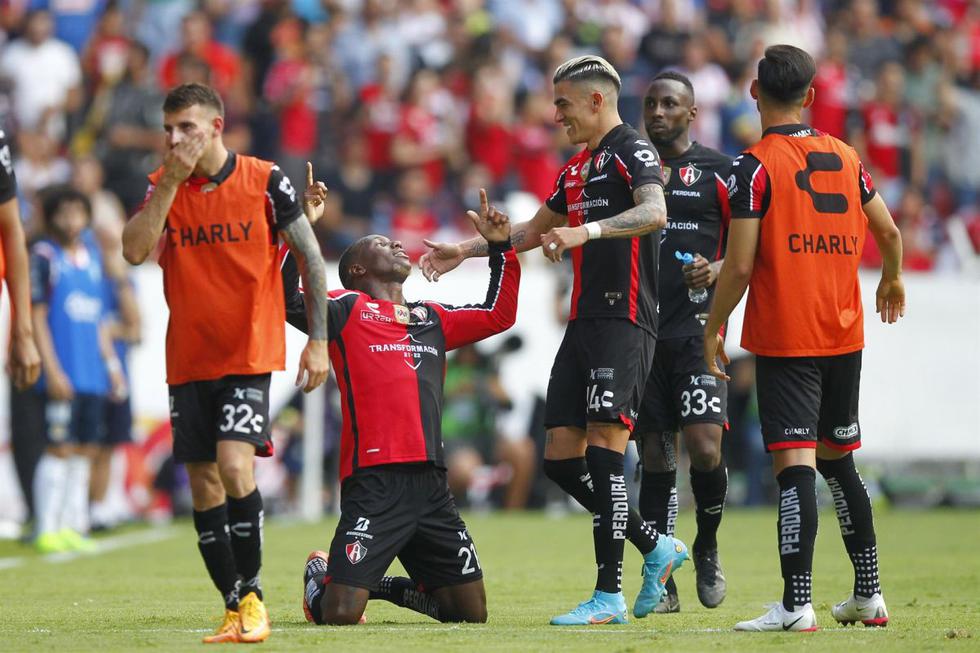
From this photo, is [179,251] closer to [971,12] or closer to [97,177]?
[97,177]

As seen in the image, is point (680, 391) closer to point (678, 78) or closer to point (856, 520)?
point (856, 520)

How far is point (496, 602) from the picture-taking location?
346 inches

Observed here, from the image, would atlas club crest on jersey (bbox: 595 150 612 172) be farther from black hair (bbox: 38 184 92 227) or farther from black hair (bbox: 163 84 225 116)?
black hair (bbox: 38 184 92 227)

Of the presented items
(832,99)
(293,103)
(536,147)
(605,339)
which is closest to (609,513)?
(605,339)

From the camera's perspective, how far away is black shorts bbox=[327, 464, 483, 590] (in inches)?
297

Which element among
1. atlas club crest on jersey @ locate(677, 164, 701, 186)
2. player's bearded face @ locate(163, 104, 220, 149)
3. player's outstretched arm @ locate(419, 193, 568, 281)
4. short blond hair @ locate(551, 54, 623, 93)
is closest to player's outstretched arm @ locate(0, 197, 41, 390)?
player's bearded face @ locate(163, 104, 220, 149)

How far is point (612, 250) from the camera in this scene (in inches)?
304

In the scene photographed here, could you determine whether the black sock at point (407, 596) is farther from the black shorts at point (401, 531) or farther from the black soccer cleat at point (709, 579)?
the black soccer cleat at point (709, 579)

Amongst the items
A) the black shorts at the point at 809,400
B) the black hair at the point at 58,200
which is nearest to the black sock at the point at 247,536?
the black shorts at the point at 809,400

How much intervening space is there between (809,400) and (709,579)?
1.74 m

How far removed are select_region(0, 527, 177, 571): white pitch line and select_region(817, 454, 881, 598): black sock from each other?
627 cm

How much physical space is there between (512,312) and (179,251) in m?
1.91

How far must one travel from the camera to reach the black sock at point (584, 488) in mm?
7770

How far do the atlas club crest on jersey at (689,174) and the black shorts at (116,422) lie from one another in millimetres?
7608
